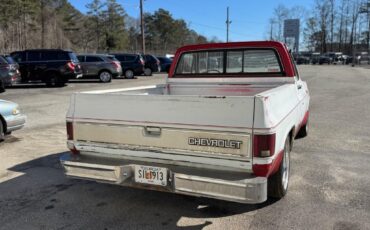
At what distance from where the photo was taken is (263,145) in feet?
11.7

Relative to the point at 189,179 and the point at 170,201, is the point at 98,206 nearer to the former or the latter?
the point at 170,201

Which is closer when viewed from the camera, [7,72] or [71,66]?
[7,72]

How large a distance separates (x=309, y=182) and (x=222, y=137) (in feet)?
7.55

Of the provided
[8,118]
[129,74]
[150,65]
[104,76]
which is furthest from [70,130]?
[150,65]

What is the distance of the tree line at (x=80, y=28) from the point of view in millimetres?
57875

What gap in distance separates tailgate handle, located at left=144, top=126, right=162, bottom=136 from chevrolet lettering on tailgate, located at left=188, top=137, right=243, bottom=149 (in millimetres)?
347

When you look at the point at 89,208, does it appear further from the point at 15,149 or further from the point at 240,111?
the point at 15,149

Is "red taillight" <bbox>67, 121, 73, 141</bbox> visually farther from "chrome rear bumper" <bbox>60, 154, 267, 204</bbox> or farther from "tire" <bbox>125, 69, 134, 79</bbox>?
"tire" <bbox>125, 69, 134, 79</bbox>

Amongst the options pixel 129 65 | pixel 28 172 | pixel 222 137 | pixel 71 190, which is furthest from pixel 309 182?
pixel 129 65

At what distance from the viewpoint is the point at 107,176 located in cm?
411

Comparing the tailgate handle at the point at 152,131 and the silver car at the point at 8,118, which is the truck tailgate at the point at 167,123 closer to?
the tailgate handle at the point at 152,131

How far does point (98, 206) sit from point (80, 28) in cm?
7861

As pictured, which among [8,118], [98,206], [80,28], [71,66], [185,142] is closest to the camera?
[185,142]

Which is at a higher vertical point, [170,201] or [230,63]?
[230,63]
